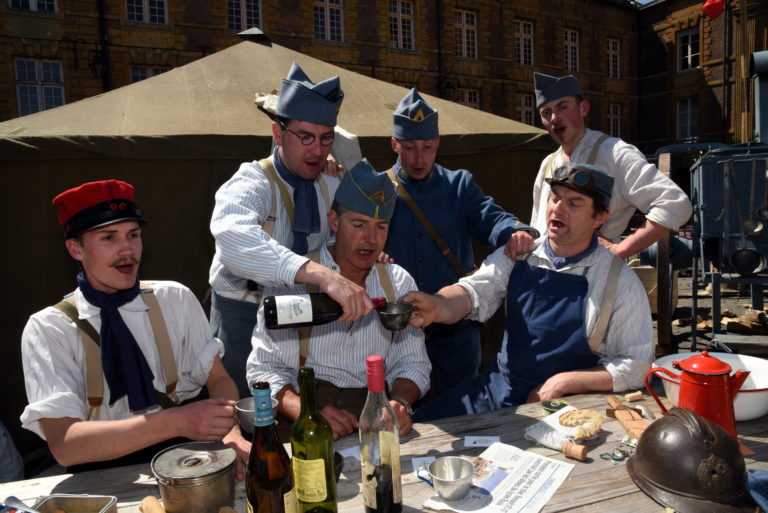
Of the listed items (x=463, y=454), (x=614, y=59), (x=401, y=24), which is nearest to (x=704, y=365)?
(x=463, y=454)

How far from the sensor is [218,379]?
231 centimetres

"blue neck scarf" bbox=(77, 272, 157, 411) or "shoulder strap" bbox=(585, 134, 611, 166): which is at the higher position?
"shoulder strap" bbox=(585, 134, 611, 166)

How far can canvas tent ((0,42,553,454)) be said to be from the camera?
4199 mm

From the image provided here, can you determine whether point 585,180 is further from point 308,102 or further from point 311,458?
point 311,458

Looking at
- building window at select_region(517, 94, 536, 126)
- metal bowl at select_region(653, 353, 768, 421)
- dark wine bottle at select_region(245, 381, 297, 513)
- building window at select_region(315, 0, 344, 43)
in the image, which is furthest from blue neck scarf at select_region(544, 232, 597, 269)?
building window at select_region(517, 94, 536, 126)

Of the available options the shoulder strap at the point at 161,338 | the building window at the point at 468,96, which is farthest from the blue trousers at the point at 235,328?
the building window at the point at 468,96

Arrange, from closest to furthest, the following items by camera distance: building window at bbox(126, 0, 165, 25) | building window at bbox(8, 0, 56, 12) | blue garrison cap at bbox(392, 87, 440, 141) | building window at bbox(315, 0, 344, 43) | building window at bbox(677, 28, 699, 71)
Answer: blue garrison cap at bbox(392, 87, 440, 141) < building window at bbox(8, 0, 56, 12) < building window at bbox(126, 0, 165, 25) < building window at bbox(315, 0, 344, 43) < building window at bbox(677, 28, 699, 71)

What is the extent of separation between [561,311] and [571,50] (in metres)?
27.1

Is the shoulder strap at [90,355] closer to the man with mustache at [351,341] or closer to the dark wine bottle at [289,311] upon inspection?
the man with mustache at [351,341]

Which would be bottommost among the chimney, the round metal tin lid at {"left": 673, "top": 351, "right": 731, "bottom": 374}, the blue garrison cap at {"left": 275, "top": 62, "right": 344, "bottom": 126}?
the round metal tin lid at {"left": 673, "top": 351, "right": 731, "bottom": 374}

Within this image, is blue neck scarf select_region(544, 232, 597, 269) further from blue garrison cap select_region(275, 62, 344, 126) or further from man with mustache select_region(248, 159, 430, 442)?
blue garrison cap select_region(275, 62, 344, 126)

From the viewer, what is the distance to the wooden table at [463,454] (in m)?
1.49

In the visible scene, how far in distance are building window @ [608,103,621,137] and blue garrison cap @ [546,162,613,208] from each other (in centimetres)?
2817

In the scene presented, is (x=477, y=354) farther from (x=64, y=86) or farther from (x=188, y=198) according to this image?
(x=64, y=86)
